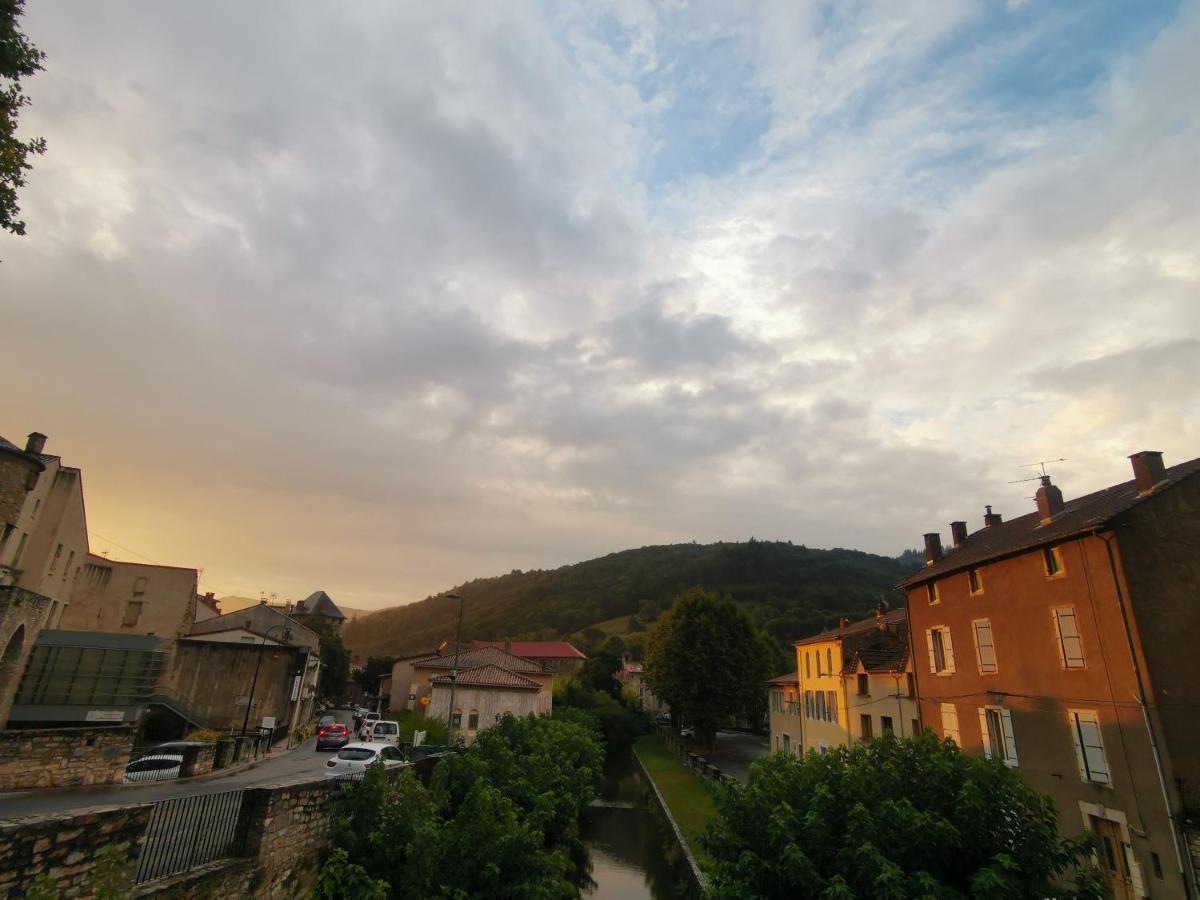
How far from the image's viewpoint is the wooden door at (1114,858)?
16.5 metres

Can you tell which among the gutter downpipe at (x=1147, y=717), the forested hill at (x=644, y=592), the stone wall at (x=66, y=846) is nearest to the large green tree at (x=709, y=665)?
the gutter downpipe at (x=1147, y=717)

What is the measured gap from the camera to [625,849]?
31.0 meters

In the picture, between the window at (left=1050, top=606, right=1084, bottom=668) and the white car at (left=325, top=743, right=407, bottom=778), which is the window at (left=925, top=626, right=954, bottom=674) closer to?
the window at (left=1050, top=606, right=1084, bottom=668)

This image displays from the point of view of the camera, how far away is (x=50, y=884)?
250 inches

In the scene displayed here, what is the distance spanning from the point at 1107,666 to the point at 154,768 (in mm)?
30679

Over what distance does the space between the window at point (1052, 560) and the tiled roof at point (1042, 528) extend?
393 mm

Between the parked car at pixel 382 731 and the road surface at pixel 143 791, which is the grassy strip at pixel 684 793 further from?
the parked car at pixel 382 731

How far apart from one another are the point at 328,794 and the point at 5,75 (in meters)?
16.1

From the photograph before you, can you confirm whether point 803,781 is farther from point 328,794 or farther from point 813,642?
point 813,642

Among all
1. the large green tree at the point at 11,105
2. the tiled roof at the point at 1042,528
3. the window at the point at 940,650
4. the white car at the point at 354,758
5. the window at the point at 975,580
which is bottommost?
the white car at the point at 354,758

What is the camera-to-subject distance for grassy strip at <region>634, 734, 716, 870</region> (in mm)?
26911

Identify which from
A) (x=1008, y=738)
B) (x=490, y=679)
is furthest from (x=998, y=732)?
(x=490, y=679)

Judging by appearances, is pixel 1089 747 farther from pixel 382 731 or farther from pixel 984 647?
pixel 382 731

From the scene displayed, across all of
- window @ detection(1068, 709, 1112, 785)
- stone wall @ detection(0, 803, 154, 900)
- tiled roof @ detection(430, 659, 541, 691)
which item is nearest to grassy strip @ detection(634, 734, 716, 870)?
stone wall @ detection(0, 803, 154, 900)
